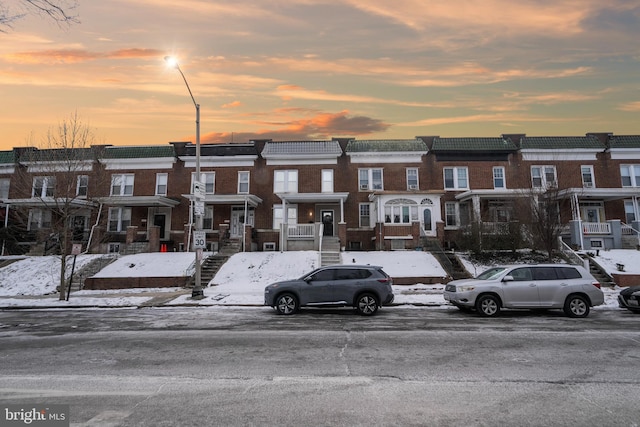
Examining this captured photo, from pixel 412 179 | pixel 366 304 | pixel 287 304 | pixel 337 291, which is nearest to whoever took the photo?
pixel 366 304

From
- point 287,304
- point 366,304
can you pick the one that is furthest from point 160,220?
point 366,304

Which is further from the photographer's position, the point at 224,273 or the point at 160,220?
the point at 160,220

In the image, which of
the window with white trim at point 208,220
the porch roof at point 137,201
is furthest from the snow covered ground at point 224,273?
the window with white trim at point 208,220

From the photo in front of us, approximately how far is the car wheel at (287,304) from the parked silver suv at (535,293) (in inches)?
215

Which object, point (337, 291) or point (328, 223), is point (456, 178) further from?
point (337, 291)

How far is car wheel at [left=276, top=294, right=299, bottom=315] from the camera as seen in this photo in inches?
492

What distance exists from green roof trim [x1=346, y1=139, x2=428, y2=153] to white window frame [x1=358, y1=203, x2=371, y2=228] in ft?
→ 14.9

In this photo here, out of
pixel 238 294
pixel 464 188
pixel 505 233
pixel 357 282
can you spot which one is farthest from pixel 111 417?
pixel 464 188

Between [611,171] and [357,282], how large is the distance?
96.4 feet

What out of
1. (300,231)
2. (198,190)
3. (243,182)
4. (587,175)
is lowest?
(300,231)

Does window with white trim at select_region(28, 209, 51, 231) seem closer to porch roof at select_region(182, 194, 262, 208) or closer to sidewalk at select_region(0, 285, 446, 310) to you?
porch roof at select_region(182, 194, 262, 208)

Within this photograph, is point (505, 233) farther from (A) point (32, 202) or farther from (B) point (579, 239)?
(A) point (32, 202)

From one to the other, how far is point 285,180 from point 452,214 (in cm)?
1370

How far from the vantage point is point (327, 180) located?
101 ft
